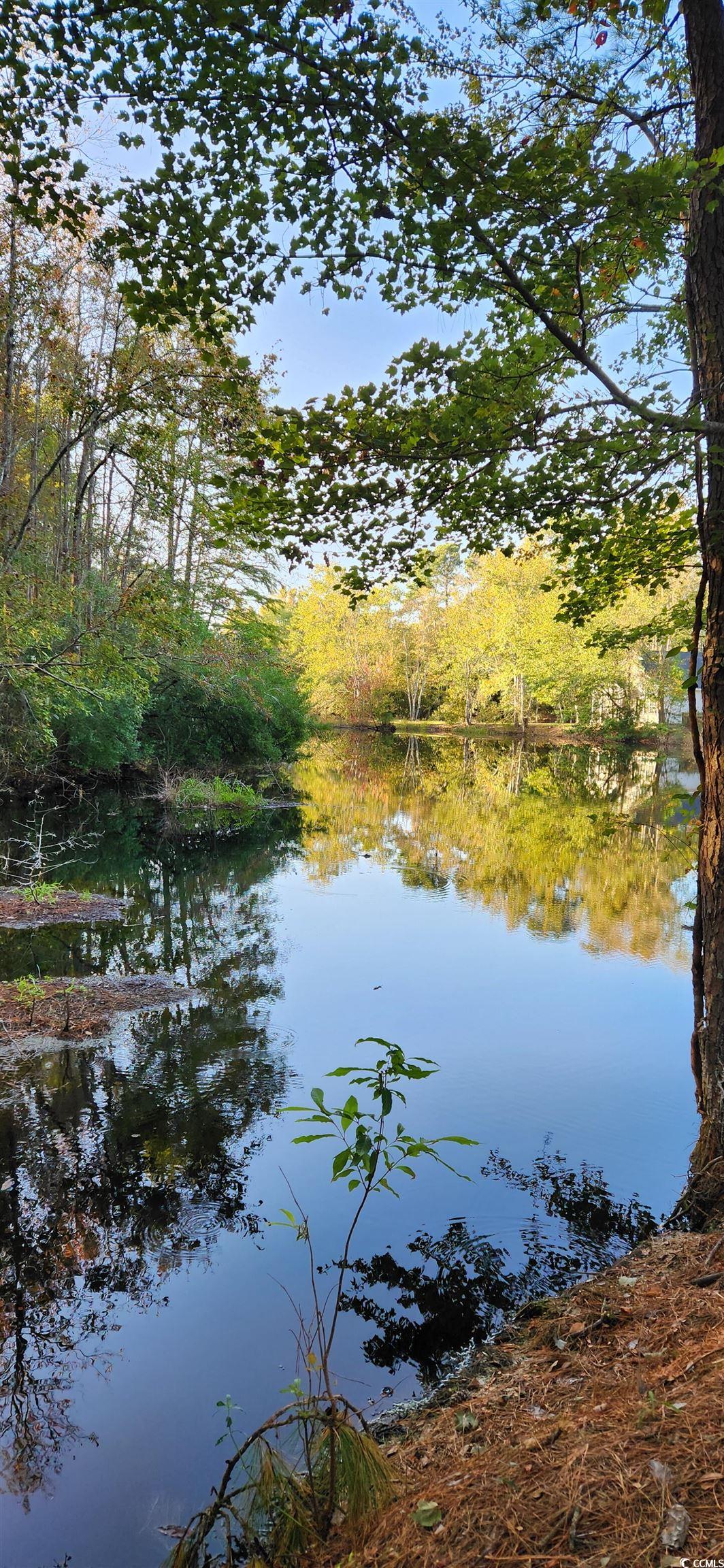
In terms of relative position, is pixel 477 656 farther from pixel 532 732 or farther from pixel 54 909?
pixel 54 909

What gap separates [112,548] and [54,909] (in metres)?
16.4

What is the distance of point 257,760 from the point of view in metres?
29.0

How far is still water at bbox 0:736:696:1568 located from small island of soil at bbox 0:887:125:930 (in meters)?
0.40

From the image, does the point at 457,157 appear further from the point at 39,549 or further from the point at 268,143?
the point at 39,549

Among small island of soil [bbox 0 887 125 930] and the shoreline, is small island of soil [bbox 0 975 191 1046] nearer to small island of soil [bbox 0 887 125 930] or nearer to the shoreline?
small island of soil [bbox 0 887 125 930]

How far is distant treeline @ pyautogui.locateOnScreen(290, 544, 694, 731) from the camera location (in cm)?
4319

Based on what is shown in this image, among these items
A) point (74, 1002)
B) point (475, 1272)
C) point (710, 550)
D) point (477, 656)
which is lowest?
point (475, 1272)

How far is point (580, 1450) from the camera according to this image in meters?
2.36

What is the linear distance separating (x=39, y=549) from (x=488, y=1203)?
14.8m

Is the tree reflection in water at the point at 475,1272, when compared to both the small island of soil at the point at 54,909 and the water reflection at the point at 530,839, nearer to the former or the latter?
the water reflection at the point at 530,839

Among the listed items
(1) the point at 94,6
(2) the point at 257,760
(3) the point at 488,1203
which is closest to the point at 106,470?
(2) the point at 257,760

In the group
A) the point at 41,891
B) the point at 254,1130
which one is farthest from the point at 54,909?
the point at 254,1130

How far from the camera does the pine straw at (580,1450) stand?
2.01m

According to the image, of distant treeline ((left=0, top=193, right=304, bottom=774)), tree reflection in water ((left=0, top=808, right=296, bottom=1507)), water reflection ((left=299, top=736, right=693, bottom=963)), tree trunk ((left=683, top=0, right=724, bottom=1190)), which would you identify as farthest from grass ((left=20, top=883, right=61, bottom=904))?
tree trunk ((left=683, top=0, right=724, bottom=1190))
